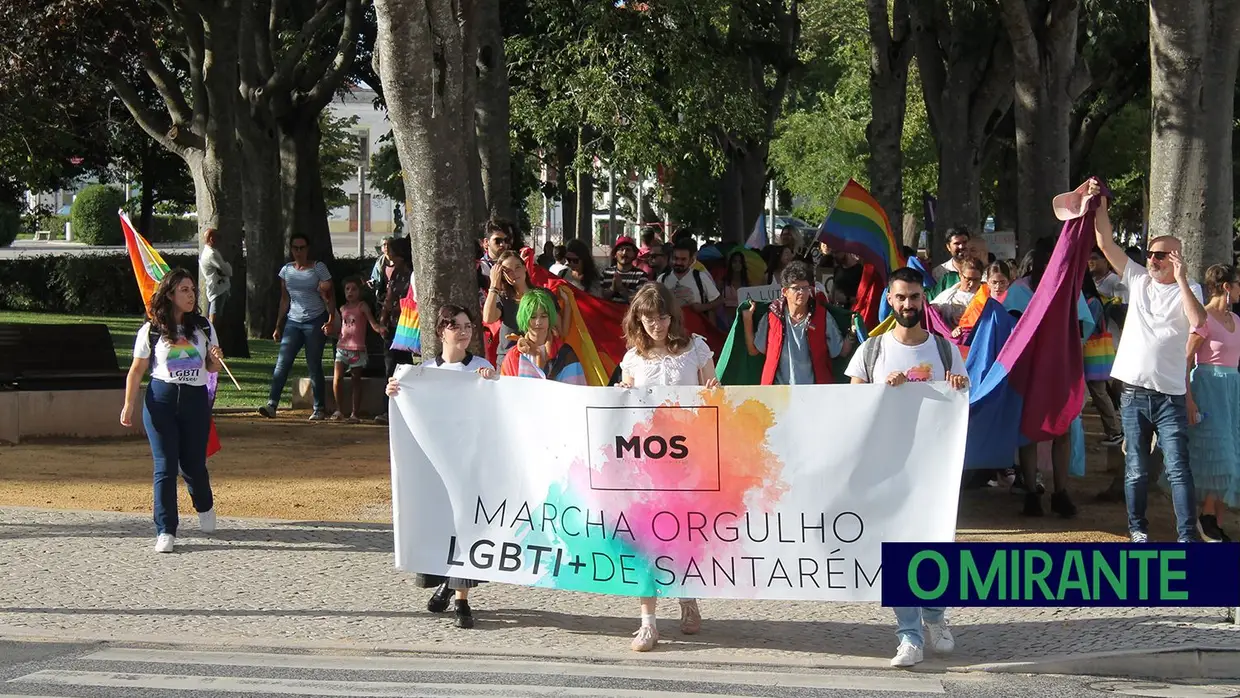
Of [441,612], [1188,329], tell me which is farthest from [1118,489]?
[441,612]

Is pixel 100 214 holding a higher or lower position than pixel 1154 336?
higher

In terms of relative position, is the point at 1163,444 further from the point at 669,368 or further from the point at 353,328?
the point at 353,328

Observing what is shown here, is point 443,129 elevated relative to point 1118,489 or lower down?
→ elevated

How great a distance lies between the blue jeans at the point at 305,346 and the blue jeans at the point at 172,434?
19.1 ft

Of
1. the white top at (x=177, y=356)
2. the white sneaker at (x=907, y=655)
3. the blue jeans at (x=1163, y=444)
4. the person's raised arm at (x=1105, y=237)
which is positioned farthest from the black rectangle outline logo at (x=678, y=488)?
the white top at (x=177, y=356)

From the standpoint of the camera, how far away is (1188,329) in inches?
377

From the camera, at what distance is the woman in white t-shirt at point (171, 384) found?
34.0ft

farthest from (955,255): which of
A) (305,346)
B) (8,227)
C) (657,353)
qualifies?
(8,227)

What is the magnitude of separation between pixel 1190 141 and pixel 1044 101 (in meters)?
7.79

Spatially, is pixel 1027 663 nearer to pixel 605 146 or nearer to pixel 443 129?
pixel 443 129

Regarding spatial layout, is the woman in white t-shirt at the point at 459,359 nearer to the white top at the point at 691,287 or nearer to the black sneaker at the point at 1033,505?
the black sneaker at the point at 1033,505

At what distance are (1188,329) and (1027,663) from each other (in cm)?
276

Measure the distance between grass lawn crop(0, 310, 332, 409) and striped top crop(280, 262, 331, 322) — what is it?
1.67 m

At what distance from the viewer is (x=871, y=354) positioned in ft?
26.7
